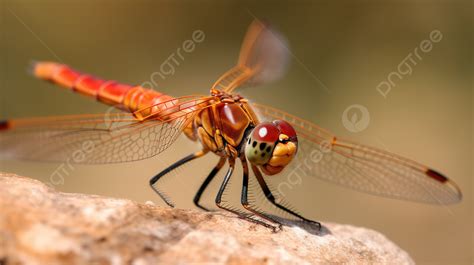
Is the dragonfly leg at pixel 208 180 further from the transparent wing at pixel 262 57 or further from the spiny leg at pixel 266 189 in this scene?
the transparent wing at pixel 262 57

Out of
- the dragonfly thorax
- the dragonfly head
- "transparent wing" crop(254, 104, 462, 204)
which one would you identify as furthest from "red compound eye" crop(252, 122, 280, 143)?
"transparent wing" crop(254, 104, 462, 204)

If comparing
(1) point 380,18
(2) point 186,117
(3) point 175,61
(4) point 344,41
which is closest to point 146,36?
(3) point 175,61

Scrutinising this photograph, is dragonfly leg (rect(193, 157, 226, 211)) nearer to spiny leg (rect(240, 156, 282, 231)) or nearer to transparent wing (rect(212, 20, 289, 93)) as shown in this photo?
spiny leg (rect(240, 156, 282, 231))

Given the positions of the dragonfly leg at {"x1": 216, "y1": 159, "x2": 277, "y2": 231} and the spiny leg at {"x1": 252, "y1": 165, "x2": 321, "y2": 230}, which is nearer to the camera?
the dragonfly leg at {"x1": 216, "y1": 159, "x2": 277, "y2": 231}

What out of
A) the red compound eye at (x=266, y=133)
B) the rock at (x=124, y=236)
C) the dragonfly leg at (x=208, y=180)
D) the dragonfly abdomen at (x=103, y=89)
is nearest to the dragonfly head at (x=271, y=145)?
the red compound eye at (x=266, y=133)

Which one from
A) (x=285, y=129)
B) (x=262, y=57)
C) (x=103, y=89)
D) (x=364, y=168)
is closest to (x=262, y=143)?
(x=285, y=129)

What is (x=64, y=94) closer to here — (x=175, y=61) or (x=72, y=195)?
(x=175, y=61)

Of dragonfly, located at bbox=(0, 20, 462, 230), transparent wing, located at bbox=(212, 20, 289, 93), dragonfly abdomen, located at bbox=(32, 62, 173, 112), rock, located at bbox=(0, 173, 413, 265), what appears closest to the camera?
rock, located at bbox=(0, 173, 413, 265)
